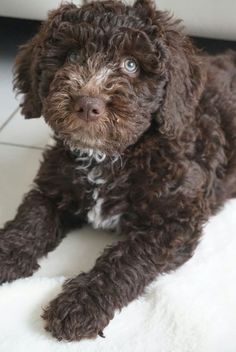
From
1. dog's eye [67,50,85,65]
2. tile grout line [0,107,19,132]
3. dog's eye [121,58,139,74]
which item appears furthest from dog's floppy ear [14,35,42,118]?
tile grout line [0,107,19,132]

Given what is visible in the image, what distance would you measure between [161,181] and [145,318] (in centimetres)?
43

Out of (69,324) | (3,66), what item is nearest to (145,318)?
(69,324)

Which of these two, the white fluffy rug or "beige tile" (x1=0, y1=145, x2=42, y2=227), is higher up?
the white fluffy rug

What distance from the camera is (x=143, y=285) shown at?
179 cm

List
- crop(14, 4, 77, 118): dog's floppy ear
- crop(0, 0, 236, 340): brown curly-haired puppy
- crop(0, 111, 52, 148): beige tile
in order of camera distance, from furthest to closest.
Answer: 1. crop(0, 111, 52, 148): beige tile
2. crop(14, 4, 77, 118): dog's floppy ear
3. crop(0, 0, 236, 340): brown curly-haired puppy

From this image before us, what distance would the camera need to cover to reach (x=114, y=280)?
172 centimetres

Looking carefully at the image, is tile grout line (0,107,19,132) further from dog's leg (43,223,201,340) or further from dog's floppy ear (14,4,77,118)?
dog's leg (43,223,201,340)

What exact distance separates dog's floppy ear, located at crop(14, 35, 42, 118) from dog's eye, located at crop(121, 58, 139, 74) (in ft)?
0.96

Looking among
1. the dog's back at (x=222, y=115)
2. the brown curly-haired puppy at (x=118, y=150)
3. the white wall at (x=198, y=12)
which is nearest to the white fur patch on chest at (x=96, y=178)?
the brown curly-haired puppy at (x=118, y=150)

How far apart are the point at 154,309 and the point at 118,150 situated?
1.67 feet

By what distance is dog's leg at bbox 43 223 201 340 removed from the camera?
1665 mm

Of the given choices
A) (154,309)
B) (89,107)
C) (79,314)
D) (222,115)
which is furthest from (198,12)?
(79,314)

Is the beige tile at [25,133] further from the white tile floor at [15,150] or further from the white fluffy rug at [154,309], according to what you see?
the white fluffy rug at [154,309]

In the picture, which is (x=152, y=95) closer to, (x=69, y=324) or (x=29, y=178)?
(x=69, y=324)
